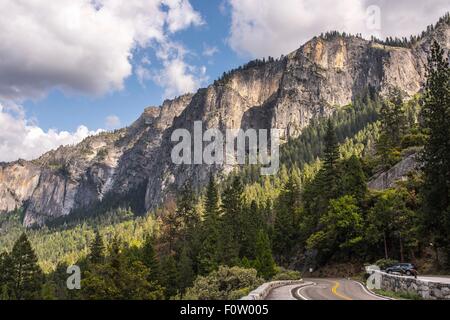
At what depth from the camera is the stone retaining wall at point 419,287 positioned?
1818 centimetres

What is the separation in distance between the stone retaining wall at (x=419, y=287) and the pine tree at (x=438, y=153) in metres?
7.45

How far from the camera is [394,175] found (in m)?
61.8

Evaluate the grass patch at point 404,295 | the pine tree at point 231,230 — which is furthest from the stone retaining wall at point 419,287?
the pine tree at point 231,230

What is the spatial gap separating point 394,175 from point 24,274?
56.2 m

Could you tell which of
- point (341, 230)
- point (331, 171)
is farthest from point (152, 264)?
point (331, 171)

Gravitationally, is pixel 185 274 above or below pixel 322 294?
below

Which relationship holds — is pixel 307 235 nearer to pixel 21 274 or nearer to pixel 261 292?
pixel 21 274

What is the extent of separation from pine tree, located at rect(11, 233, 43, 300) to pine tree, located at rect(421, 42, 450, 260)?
5052cm

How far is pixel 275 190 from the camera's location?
155 meters

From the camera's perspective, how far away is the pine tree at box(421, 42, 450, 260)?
30.1 metres

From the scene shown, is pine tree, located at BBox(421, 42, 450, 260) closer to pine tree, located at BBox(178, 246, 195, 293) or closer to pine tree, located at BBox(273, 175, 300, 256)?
pine tree, located at BBox(178, 246, 195, 293)
